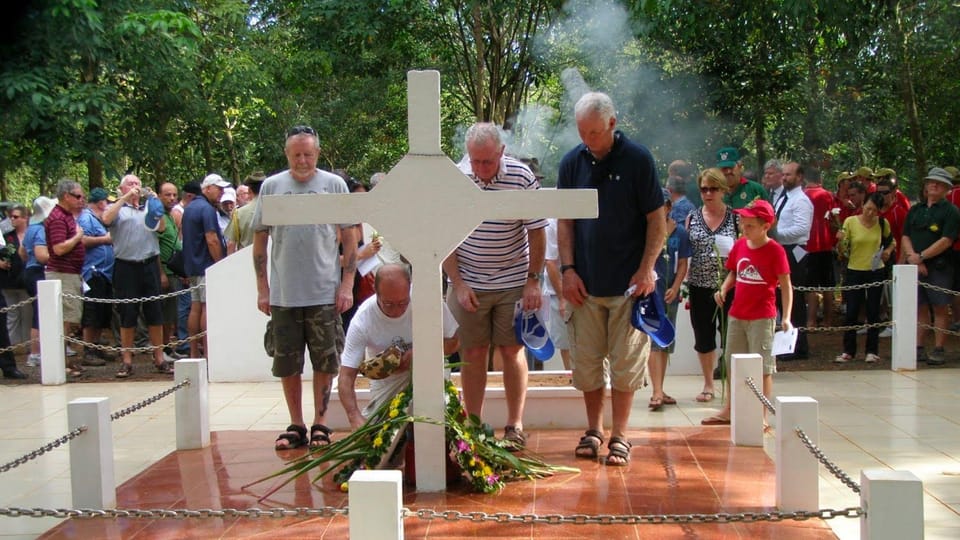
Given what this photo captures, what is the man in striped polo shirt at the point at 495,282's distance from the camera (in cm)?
558

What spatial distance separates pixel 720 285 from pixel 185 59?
9.94 metres

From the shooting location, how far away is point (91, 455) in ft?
15.7

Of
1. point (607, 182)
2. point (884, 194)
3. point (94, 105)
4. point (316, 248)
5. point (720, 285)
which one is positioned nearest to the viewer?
point (607, 182)

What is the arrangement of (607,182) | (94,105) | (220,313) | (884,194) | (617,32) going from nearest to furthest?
1. (607,182)
2. (220,313)
3. (884,194)
4. (94,105)
5. (617,32)

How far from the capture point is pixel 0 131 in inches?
524

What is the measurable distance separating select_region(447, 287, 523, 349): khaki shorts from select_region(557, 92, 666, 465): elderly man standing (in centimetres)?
34

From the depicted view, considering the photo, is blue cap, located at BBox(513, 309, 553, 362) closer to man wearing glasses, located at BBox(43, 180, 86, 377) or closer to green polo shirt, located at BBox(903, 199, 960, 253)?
man wearing glasses, located at BBox(43, 180, 86, 377)

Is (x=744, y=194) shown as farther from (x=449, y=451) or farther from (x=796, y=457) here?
(x=449, y=451)

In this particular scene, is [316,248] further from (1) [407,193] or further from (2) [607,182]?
(2) [607,182]

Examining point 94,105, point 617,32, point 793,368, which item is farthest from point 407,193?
point 617,32

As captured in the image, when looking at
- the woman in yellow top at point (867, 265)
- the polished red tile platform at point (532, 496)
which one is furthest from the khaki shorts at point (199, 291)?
the woman in yellow top at point (867, 265)

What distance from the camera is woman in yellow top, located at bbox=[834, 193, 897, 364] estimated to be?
9.79 m

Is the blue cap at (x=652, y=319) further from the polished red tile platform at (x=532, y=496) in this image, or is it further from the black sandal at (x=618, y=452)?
the polished red tile platform at (x=532, y=496)

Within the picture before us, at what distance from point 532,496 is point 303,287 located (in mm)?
1944
